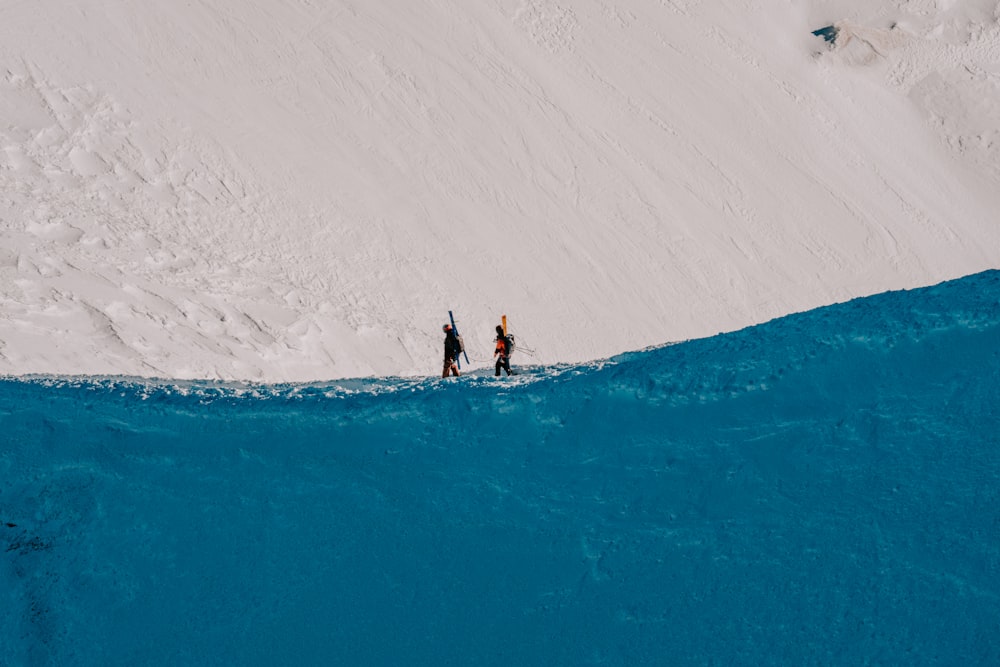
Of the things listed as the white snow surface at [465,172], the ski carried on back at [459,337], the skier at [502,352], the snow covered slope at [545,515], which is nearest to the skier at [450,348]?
the ski carried on back at [459,337]

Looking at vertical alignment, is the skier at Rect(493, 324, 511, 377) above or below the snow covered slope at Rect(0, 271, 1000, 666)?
above

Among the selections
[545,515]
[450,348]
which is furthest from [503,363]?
[545,515]

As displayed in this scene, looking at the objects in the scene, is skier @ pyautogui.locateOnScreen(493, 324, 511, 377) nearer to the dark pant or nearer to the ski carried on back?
the dark pant

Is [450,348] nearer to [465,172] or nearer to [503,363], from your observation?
[503,363]

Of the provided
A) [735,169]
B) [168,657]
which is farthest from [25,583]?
[735,169]

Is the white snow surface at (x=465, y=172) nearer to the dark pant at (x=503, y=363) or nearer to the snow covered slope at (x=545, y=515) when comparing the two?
the dark pant at (x=503, y=363)

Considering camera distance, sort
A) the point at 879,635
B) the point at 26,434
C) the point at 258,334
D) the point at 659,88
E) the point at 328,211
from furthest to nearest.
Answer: the point at 659,88
the point at 328,211
the point at 258,334
the point at 26,434
the point at 879,635

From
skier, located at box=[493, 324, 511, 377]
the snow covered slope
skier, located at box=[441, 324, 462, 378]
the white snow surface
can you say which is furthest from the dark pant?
the white snow surface

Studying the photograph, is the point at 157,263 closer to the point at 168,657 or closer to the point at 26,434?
the point at 26,434
